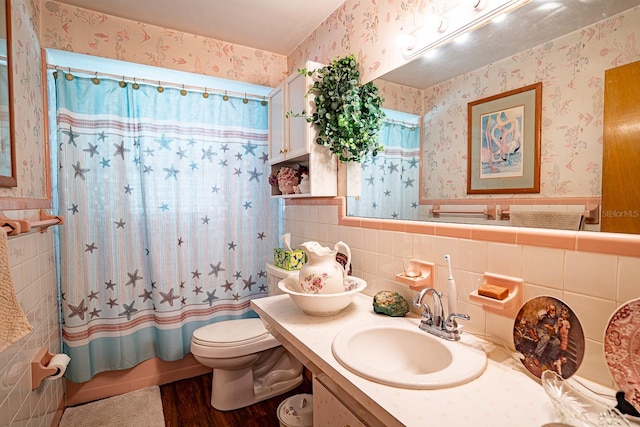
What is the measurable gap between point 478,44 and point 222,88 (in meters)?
1.78

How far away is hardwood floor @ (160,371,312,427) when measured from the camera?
1.79 meters

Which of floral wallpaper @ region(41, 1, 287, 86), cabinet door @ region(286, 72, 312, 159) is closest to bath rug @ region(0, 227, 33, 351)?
cabinet door @ region(286, 72, 312, 159)

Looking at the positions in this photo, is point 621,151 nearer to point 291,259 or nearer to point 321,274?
point 321,274

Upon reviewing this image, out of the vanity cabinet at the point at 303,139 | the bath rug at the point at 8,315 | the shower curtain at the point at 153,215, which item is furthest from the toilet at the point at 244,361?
the bath rug at the point at 8,315

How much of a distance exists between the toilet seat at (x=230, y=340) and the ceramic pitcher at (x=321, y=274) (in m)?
0.79

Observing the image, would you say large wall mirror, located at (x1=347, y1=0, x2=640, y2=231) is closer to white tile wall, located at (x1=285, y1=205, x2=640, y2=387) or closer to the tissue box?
white tile wall, located at (x1=285, y1=205, x2=640, y2=387)

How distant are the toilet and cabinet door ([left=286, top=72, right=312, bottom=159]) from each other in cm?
72

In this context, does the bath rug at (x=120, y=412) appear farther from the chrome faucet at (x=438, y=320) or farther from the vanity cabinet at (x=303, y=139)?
the chrome faucet at (x=438, y=320)

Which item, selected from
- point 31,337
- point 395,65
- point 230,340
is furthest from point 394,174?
point 31,337

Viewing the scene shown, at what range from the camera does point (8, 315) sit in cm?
71

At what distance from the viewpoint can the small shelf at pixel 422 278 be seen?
1223 millimetres

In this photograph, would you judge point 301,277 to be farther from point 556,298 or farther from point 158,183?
point 158,183

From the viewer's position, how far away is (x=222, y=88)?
234 centimetres

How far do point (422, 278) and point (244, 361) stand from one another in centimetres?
121
